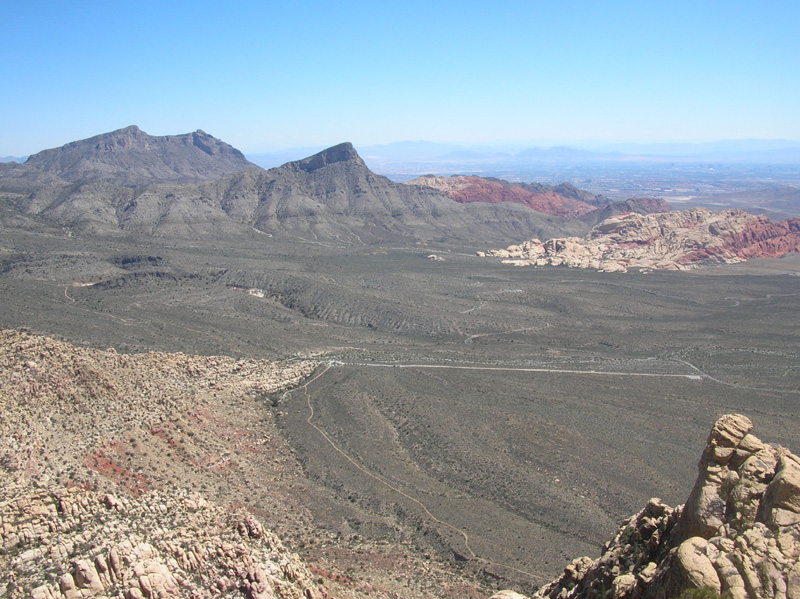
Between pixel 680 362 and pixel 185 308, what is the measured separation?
48.4 m

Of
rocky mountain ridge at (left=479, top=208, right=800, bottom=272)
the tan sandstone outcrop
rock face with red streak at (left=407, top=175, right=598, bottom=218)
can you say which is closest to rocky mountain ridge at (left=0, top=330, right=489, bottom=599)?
the tan sandstone outcrop

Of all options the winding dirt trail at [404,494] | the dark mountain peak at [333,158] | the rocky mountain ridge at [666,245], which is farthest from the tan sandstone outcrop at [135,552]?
the dark mountain peak at [333,158]

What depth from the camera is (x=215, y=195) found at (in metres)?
133

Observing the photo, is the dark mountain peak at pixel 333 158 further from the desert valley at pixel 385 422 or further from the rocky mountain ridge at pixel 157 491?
the rocky mountain ridge at pixel 157 491

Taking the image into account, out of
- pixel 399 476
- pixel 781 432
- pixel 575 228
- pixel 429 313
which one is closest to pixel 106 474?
pixel 399 476

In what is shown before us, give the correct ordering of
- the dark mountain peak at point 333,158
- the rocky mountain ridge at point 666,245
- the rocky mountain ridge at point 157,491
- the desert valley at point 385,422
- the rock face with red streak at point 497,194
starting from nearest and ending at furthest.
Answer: the desert valley at point 385,422, the rocky mountain ridge at point 157,491, the rocky mountain ridge at point 666,245, the dark mountain peak at point 333,158, the rock face with red streak at point 497,194

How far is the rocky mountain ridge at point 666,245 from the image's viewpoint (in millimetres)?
105312

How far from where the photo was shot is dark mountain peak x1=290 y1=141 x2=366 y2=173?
161 m

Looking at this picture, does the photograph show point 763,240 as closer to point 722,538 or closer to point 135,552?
point 722,538

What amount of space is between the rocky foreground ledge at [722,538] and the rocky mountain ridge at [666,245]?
8618cm

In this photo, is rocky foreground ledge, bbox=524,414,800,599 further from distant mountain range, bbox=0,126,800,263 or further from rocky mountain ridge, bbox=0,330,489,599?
distant mountain range, bbox=0,126,800,263

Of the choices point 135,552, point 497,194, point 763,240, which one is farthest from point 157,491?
point 497,194

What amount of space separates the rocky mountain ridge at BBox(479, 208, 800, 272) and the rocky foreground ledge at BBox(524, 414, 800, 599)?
86178 millimetres

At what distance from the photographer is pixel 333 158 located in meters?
162
